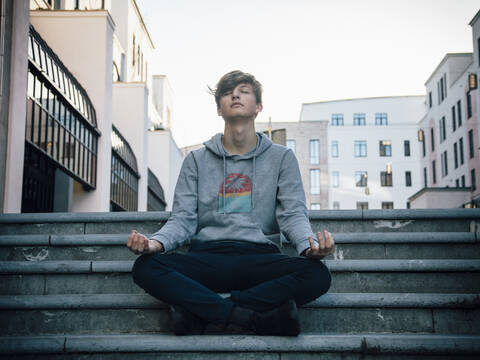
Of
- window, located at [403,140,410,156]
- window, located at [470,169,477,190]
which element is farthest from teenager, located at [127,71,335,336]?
window, located at [403,140,410,156]

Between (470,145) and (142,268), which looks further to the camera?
(470,145)

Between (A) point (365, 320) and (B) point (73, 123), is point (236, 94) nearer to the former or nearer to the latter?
(A) point (365, 320)

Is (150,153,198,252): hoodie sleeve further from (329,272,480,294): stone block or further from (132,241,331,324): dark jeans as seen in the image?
(329,272,480,294): stone block

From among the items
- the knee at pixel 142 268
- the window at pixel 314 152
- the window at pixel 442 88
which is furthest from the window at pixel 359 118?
the knee at pixel 142 268

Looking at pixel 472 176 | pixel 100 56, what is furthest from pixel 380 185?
pixel 100 56

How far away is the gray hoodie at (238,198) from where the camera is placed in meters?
3.23

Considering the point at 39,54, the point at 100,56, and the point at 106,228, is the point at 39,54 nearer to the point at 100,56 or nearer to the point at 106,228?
the point at 100,56

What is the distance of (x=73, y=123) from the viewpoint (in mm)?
9992

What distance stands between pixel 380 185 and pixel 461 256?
4426cm

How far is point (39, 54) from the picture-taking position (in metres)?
8.23

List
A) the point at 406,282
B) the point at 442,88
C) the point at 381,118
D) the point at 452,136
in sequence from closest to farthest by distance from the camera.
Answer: the point at 406,282
the point at 452,136
the point at 442,88
the point at 381,118

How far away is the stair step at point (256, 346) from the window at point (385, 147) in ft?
152

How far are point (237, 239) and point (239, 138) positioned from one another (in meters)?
0.69

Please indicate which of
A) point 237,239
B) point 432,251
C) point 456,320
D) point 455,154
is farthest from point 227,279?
point 455,154
